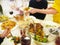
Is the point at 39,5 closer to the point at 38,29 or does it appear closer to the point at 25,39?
the point at 38,29

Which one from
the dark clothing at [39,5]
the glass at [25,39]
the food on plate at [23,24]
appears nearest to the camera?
the glass at [25,39]

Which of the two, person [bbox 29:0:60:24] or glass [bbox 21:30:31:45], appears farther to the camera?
person [bbox 29:0:60:24]

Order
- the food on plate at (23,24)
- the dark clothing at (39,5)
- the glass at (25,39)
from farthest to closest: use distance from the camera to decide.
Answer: the dark clothing at (39,5) < the food on plate at (23,24) < the glass at (25,39)

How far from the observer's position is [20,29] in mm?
1120

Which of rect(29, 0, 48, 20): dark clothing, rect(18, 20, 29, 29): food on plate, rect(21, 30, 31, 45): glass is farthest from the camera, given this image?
rect(29, 0, 48, 20): dark clothing

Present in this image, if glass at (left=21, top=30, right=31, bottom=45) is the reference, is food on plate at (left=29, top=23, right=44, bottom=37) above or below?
above

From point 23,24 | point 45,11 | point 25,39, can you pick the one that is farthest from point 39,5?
point 25,39

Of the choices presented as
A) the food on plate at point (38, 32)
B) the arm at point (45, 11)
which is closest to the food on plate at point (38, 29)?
the food on plate at point (38, 32)

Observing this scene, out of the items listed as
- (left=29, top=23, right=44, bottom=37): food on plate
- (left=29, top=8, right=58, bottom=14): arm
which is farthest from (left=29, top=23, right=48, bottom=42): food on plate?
(left=29, top=8, right=58, bottom=14): arm

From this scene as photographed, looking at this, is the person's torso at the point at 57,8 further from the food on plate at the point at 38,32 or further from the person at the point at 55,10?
the food on plate at the point at 38,32

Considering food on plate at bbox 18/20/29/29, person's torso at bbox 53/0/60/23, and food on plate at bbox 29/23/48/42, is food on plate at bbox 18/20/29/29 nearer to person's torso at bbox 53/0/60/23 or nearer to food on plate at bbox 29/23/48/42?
food on plate at bbox 29/23/48/42

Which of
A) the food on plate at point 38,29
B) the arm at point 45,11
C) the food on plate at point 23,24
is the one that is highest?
the arm at point 45,11

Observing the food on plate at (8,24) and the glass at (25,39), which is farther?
the food on plate at (8,24)

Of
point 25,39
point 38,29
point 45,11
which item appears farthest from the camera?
point 45,11
